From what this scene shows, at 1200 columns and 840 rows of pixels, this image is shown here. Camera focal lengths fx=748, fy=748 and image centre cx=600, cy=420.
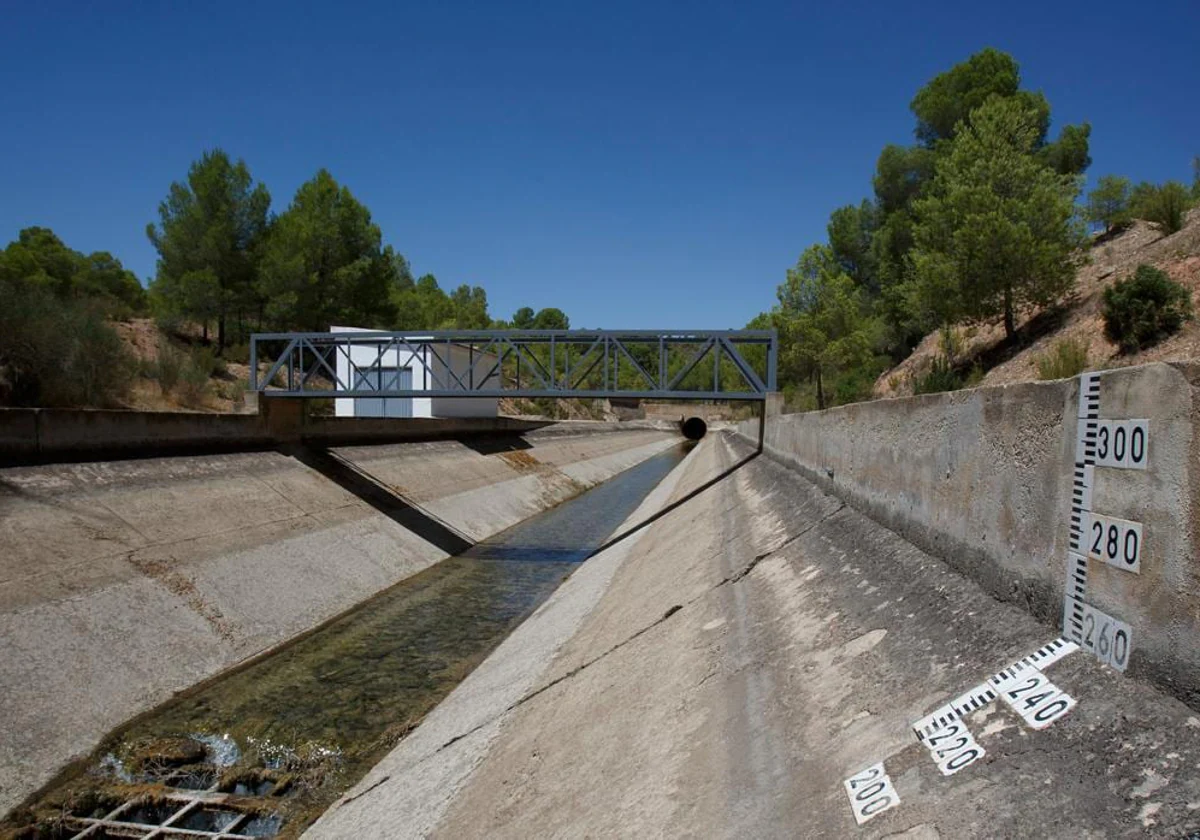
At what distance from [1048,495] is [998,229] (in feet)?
95.9

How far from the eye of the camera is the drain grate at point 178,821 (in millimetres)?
7516

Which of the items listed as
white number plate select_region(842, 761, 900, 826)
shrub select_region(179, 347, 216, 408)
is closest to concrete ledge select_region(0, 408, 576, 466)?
shrub select_region(179, 347, 216, 408)

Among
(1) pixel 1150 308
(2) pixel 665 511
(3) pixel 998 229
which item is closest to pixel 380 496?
(2) pixel 665 511

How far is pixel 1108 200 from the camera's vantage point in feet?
157

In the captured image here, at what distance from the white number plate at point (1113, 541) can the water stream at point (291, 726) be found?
24.7 feet

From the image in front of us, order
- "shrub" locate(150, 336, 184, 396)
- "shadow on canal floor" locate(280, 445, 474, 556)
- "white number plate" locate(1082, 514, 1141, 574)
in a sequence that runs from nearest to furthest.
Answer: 1. "white number plate" locate(1082, 514, 1141, 574)
2. "shadow on canal floor" locate(280, 445, 474, 556)
3. "shrub" locate(150, 336, 184, 396)

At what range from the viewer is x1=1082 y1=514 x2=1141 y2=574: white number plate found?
359 centimetres

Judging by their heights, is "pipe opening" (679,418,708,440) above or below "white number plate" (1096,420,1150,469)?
below

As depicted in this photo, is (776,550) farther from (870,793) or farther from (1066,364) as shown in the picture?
(1066,364)

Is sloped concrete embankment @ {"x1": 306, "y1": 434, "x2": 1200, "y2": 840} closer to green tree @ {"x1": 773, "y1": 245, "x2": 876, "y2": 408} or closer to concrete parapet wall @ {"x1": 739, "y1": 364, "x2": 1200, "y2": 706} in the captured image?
concrete parapet wall @ {"x1": 739, "y1": 364, "x2": 1200, "y2": 706}

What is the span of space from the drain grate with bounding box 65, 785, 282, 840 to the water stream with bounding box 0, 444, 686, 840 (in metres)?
0.02

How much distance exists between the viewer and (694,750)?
5465 millimetres

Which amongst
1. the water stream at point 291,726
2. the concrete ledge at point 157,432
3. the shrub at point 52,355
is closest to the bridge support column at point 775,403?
the water stream at point 291,726

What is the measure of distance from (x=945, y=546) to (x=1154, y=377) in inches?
126
